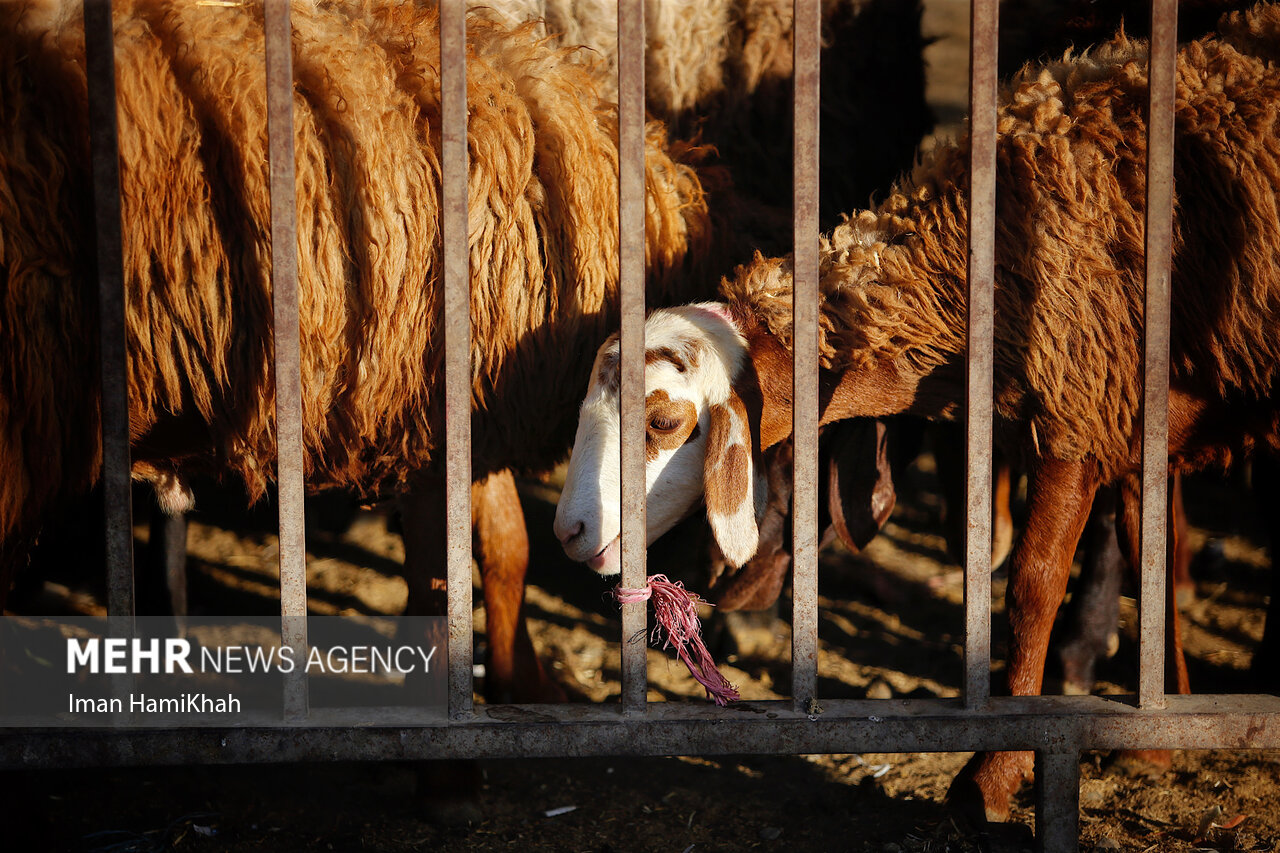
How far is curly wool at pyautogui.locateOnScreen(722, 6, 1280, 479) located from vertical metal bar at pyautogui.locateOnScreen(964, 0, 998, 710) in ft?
1.58

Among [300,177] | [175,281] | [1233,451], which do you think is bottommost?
[1233,451]

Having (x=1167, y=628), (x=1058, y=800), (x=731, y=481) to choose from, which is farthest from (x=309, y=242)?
(x=1167, y=628)

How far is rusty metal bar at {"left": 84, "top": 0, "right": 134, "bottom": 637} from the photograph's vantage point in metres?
1.86

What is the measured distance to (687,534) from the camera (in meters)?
4.12

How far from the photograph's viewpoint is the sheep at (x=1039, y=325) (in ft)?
7.72

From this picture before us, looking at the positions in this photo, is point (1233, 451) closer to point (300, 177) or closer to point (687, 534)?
point (687, 534)

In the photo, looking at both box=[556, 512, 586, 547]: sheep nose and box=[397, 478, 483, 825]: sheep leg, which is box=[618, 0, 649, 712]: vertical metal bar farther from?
box=[397, 478, 483, 825]: sheep leg

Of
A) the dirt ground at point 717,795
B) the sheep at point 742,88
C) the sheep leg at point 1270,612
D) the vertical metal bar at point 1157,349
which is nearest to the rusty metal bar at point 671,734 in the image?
the vertical metal bar at point 1157,349

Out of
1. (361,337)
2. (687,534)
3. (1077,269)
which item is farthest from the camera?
(687,534)

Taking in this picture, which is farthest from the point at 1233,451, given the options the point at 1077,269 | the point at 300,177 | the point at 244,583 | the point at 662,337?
the point at 244,583

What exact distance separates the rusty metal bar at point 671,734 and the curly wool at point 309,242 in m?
0.67

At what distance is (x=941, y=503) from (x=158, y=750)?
4.12 meters

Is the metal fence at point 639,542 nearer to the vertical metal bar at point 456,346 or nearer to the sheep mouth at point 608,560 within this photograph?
the vertical metal bar at point 456,346

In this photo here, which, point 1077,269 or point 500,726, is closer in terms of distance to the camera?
point 500,726
